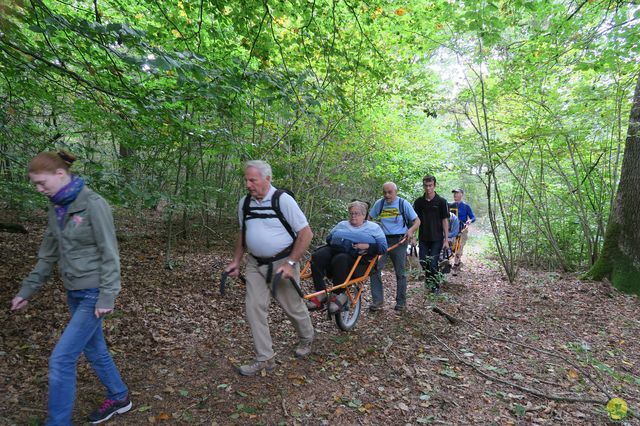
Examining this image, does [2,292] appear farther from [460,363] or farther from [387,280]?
[387,280]

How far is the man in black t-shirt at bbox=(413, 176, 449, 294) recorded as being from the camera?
6.61m

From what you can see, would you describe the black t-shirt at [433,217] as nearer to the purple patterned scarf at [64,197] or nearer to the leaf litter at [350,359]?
the leaf litter at [350,359]

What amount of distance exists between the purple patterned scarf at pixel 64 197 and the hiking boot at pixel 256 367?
6.98 ft

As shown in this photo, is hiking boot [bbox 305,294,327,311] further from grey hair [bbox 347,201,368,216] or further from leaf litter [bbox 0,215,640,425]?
grey hair [bbox 347,201,368,216]

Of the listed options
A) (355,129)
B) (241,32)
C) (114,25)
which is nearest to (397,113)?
(355,129)

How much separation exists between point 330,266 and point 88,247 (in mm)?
2802

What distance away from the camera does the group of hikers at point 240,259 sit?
248 centimetres

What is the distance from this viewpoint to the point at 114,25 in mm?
3209

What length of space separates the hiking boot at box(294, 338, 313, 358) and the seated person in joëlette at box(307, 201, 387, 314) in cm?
44

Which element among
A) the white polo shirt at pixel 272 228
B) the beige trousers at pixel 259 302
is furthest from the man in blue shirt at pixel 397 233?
the white polo shirt at pixel 272 228

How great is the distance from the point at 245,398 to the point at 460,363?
97.2 inches

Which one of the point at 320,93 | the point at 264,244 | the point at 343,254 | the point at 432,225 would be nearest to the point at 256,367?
the point at 264,244

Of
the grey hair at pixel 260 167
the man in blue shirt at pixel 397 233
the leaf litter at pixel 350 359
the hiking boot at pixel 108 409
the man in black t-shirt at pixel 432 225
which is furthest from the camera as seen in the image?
the man in black t-shirt at pixel 432 225

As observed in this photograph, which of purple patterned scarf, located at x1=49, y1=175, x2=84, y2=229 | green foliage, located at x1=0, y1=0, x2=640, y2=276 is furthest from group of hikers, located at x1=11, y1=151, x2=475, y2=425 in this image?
green foliage, located at x1=0, y1=0, x2=640, y2=276
